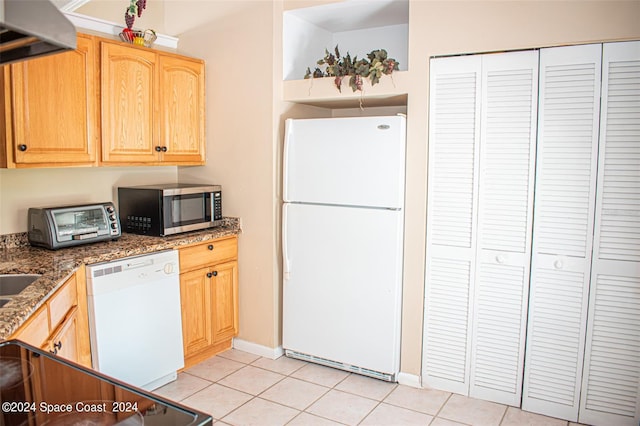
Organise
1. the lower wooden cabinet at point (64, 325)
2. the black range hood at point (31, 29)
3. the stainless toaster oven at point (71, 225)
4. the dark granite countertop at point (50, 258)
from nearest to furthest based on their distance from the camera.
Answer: the black range hood at point (31, 29) < the dark granite countertop at point (50, 258) < the lower wooden cabinet at point (64, 325) < the stainless toaster oven at point (71, 225)

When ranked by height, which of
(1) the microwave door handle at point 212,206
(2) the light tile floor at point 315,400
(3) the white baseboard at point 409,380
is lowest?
(2) the light tile floor at point 315,400

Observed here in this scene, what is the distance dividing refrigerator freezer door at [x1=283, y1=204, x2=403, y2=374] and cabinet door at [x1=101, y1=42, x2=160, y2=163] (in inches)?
41.0

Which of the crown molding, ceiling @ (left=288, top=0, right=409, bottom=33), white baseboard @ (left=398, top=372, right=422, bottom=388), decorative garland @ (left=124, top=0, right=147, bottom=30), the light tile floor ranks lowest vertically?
the light tile floor

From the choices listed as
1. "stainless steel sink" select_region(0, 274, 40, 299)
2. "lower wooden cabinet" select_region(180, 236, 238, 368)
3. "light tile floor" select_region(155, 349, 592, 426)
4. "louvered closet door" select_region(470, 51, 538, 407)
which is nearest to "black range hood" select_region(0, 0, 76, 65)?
"stainless steel sink" select_region(0, 274, 40, 299)

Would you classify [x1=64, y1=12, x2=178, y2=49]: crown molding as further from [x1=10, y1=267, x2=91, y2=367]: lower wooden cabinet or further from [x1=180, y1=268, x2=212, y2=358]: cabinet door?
[x1=180, y1=268, x2=212, y2=358]: cabinet door

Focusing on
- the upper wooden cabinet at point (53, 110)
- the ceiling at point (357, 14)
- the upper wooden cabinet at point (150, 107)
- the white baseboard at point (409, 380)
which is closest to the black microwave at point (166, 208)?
the upper wooden cabinet at point (150, 107)

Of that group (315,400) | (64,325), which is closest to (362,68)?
(315,400)

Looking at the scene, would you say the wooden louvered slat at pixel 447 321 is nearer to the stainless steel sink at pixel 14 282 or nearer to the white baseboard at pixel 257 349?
the white baseboard at pixel 257 349

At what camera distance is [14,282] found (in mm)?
2279

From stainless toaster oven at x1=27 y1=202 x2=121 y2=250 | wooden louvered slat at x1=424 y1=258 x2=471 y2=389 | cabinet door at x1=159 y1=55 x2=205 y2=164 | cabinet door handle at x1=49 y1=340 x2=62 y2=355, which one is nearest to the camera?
cabinet door handle at x1=49 y1=340 x2=62 y2=355

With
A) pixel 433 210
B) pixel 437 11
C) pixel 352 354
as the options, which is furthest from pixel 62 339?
pixel 437 11

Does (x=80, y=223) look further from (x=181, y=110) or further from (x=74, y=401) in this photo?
(x=74, y=401)

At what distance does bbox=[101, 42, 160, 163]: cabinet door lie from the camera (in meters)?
3.02

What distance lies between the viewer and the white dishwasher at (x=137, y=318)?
2.69m
